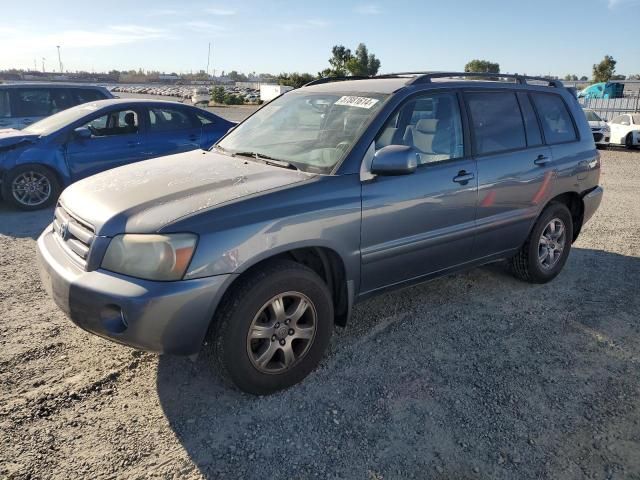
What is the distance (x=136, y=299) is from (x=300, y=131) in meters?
1.82

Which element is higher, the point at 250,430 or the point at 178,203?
the point at 178,203

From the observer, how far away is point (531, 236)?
457 cm

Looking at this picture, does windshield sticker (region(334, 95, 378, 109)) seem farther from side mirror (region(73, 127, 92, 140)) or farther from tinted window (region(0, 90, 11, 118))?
tinted window (region(0, 90, 11, 118))

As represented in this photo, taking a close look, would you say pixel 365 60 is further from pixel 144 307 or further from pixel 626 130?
pixel 144 307

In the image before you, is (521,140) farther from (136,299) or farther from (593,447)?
(136,299)

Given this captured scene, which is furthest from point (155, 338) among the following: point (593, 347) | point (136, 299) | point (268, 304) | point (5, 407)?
point (593, 347)

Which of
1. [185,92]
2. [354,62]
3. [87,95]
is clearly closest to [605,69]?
[354,62]

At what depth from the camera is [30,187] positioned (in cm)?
722

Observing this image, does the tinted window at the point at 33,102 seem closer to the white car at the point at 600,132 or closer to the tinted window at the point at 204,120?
the tinted window at the point at 204,120

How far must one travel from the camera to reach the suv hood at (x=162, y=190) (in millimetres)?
2703

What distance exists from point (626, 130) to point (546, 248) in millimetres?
15864

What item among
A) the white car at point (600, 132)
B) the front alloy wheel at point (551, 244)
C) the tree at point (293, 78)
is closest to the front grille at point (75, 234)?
the front alloy wheel at point (551, 244)

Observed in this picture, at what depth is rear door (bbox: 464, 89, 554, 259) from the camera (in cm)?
399

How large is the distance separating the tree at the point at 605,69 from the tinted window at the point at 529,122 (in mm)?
78253
